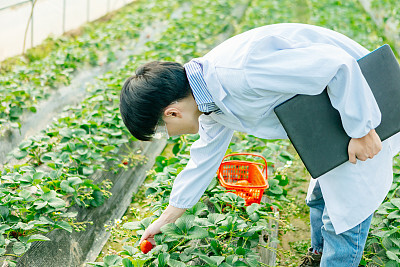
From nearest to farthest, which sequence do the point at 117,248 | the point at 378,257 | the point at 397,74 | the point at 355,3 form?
the point at 397,74 → the point at 378,257 → the point at 117,248 → the point at 355,3

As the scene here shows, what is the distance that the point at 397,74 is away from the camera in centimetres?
170

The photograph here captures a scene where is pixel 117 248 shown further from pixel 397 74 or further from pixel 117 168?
pixel 397 74

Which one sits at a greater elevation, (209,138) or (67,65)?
(209,138)

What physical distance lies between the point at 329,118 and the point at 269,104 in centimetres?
23

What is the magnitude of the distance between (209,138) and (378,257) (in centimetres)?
109

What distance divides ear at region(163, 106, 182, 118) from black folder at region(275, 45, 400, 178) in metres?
0.38

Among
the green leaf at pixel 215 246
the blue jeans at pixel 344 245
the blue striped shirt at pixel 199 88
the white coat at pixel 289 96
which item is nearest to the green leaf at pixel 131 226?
the white coat at pixel 289 96

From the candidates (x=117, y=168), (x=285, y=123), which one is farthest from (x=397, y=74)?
(x=117, y=168)

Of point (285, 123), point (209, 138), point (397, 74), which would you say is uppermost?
point (397, 74)

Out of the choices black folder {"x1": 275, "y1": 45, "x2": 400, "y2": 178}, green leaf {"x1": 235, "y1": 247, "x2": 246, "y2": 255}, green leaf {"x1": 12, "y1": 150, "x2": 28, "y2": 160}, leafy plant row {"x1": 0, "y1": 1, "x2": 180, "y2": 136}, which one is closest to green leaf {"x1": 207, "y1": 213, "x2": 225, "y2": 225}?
green leaf {"x1": 235, "y1": 247, "x2": 246, "y2": 255}

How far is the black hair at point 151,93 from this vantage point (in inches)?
64.1

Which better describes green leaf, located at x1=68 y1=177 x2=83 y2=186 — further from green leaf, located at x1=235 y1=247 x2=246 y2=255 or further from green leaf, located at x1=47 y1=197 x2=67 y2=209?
green leaf, located at x1=235 y1=247 x2=246 y2=255

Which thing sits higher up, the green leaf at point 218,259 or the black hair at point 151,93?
the black hair at point 151,93

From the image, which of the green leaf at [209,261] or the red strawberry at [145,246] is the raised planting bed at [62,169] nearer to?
the red strawberry at [145,246]
